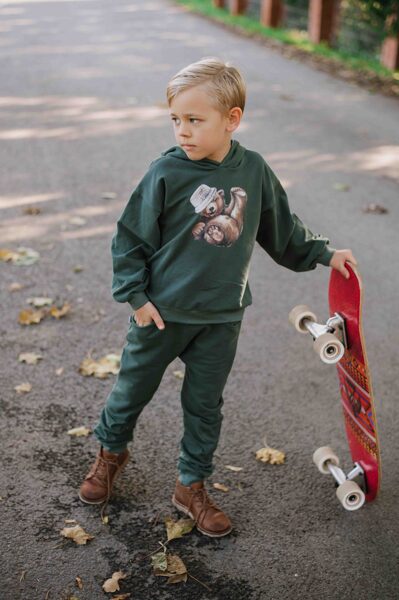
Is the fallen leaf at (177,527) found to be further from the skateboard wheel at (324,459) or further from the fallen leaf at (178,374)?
the fallen leaf at (178,374)

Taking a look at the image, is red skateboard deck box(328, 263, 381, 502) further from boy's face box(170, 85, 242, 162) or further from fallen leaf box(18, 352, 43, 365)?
fallen leaf box(18, 352, 43, 365)

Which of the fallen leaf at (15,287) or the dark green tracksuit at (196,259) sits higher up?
the dark green tracksuit at (196,259)

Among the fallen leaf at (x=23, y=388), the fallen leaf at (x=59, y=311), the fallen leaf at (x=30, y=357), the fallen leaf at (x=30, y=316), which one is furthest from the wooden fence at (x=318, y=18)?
the fallen leaf at (x=23, y=388)

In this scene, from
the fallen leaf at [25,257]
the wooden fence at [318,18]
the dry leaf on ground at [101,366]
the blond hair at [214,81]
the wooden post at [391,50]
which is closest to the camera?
the blond hair at [214,81]

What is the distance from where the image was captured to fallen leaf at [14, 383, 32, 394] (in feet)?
13.0

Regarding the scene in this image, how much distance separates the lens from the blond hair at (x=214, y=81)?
8.40 ft

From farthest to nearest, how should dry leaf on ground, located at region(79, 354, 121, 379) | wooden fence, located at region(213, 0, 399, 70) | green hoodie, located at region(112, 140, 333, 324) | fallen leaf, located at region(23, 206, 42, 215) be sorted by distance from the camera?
wooden fence, located at region(213, 0, 399, 70) → fallen leaf, located at region(23, 206, 42, 215) → dry leaf on ground, located at region(79, 354, 121, 379) → green hoodie, located at region(112, 140, 333, 324)

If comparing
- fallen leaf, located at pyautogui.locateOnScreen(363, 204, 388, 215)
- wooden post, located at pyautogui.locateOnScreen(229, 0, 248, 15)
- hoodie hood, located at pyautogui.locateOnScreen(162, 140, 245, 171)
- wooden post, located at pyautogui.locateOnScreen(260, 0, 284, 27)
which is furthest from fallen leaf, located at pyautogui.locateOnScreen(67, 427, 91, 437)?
wooden post, located at pyautogui.locateOnScreen(229, 0, 248, 15)

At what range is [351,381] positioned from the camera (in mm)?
3168

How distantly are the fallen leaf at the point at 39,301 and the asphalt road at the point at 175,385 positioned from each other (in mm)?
46

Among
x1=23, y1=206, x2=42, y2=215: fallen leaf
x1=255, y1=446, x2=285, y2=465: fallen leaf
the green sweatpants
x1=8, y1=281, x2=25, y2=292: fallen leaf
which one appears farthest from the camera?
x1=23, y1=206, x2=42, y2=215: fallen leaf

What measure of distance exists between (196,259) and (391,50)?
11954 mm

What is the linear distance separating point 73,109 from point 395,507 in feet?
25.0

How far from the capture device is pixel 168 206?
268 centimetres
